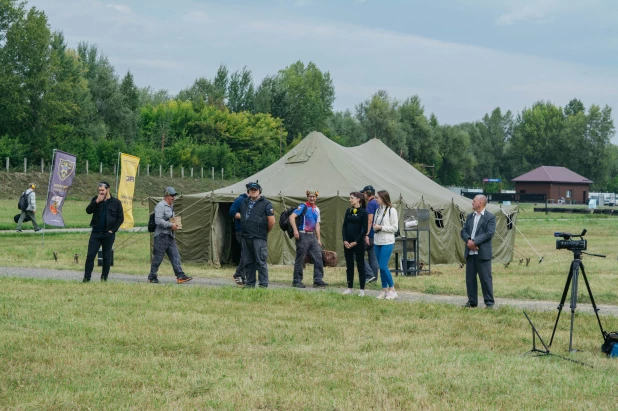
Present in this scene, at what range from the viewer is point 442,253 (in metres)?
21.1

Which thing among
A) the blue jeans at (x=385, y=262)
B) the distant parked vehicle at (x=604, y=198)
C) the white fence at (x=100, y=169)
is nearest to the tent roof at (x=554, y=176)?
the distant parked vehicle at (x=604, y=198)

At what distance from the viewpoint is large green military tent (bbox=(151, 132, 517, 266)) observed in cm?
1938

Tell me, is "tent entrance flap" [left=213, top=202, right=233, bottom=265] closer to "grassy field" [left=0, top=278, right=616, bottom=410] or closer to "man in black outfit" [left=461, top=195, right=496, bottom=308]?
"grassy field" [left=0, top=278, right=616, bottom=410]

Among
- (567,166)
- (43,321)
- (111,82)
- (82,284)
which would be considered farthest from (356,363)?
(567,166)

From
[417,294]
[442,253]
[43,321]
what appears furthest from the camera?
[442,253]

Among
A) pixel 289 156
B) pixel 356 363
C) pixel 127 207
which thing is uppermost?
pixel 289 156

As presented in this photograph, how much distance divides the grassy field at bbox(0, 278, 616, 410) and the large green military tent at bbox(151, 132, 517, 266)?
25.5 feet

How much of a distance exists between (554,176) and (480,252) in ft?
327

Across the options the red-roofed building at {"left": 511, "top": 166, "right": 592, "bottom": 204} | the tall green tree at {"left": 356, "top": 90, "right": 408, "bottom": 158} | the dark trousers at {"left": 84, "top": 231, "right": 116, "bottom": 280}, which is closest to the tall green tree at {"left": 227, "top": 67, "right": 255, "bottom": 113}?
the tall green tree at {"left": 356, "top": 90, "right": 408, "bottom": 158}

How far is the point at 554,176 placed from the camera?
10656 centimetres

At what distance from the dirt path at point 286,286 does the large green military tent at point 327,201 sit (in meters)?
3.61

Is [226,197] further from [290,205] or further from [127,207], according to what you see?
[127,207]

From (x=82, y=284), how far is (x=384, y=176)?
11.0 m

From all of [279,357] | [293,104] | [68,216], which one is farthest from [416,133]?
[279,357]
